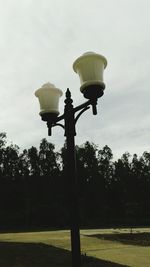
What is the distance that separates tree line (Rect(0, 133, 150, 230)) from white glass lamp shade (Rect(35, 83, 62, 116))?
4015 cm

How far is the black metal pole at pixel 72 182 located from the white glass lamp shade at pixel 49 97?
45 cm

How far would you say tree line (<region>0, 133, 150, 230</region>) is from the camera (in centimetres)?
5319

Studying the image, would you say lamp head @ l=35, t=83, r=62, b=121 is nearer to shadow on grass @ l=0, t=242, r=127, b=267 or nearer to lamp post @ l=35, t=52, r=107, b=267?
lamp post @ l=35, t=52, r=107, b=267

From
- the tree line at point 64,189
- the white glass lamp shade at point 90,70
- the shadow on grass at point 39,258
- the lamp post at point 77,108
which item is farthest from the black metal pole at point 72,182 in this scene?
the tree line at point 64,189

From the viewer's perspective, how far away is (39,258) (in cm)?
1201

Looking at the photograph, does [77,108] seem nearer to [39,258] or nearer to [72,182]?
[72,182]

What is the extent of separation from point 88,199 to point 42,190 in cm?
812

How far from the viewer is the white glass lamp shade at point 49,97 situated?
572cm

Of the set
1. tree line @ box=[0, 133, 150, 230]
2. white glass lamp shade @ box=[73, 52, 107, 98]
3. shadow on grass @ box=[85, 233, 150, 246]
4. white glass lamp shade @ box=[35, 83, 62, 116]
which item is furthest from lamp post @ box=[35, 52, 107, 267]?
tree line @ box=[0, 133, 150, 230]

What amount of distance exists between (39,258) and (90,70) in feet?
27.9

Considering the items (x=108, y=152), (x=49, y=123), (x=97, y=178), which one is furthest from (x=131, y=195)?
(x=49, y=123)

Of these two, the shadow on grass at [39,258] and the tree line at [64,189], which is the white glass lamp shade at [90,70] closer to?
the shadow on grass at [39,258]

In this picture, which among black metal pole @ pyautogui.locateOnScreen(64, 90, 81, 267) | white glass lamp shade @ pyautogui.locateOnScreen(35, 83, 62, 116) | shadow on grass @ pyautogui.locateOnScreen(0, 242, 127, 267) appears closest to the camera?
black metal pole @ pyautogui.locateOnScreen(64, 90, 81, 267)

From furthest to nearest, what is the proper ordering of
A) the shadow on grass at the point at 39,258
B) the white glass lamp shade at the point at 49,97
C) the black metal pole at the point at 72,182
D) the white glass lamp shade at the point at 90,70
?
the shadow on grass at the point at 39,258, the white glass lamp shade at the point at 49,97, the white glass lamp shade at the point at 90,70, the black metal pole at the point at 72,182
